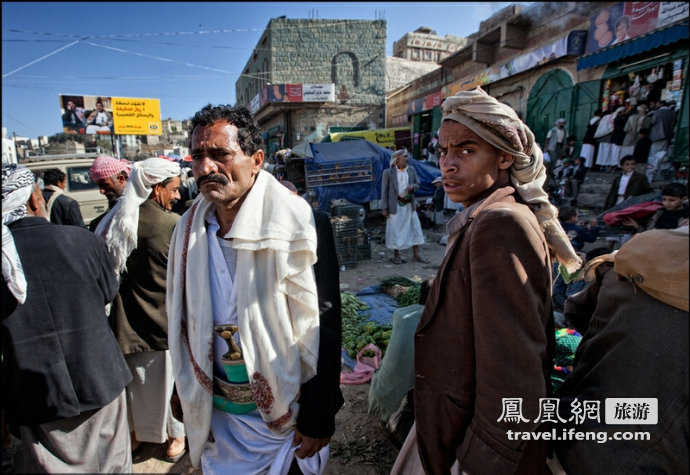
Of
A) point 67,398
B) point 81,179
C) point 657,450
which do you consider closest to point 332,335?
point 657,450

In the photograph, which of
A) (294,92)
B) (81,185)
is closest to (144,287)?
(81,185)

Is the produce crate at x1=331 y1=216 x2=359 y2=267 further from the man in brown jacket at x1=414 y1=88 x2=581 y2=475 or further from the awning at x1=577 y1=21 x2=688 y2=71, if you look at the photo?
the awning at x1=577 y1=21 x2=688 y2=71

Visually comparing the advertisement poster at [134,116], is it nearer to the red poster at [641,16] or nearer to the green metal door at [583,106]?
the green metal door at [583,106]

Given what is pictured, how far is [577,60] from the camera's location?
10.1 meters

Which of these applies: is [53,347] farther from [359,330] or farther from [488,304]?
[359,330]

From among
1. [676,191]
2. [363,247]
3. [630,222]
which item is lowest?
[363,247]

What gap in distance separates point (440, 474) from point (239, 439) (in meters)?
0.85

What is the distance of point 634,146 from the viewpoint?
8.19m

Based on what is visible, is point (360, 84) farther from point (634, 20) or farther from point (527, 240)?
point (527, 240)

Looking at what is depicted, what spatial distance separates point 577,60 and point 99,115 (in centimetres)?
2721

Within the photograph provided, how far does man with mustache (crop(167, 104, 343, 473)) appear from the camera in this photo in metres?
1.39

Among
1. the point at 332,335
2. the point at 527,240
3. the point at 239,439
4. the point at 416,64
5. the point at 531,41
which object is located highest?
the point at 416,64

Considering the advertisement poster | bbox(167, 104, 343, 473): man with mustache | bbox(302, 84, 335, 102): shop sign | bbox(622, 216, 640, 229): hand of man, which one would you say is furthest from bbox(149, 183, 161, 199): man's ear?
the advertisement poster

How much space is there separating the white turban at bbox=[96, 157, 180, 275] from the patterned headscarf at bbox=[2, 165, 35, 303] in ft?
1.70
